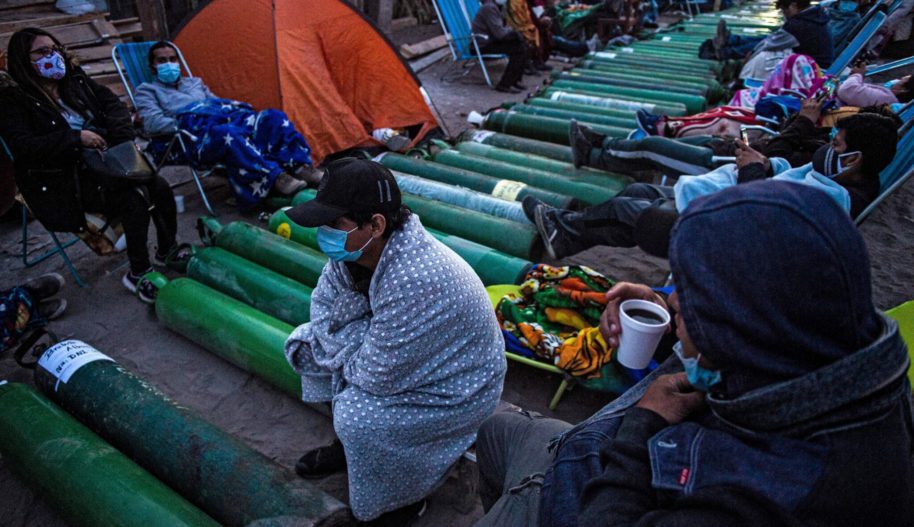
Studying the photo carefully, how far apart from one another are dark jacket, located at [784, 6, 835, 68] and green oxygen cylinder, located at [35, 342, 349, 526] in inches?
291

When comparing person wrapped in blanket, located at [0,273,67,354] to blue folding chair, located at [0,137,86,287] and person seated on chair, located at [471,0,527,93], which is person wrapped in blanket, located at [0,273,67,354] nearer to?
blue folding chair, located at [0,137,86,287]

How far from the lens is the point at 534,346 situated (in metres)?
2.93

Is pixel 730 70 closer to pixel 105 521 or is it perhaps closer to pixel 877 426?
pixel 877 426

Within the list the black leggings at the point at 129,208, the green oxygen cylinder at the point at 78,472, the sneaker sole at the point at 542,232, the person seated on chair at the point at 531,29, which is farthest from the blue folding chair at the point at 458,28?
the green oxygen cylinder at the point at 78,472

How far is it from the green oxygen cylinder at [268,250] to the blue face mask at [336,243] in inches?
58.0

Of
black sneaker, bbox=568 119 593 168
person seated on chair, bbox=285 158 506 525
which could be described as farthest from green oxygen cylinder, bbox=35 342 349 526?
black sneaker, bbox=568 119 593 168

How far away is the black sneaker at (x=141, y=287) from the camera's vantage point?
3574 millimetres

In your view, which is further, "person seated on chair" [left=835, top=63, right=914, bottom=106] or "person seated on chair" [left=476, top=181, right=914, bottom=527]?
"person seated on chair" [left=835, top=63, right=914, bottom=106]

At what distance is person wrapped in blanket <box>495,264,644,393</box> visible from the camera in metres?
2.82

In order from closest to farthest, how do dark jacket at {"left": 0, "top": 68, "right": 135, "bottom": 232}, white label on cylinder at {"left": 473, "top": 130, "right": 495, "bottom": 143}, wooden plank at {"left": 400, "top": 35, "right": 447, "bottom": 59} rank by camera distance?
dark jacket at {"left": 0, "top": 68, "right": 135, "bottom": 232}, white label on cylinder at {"left": 473, "top": 130, "right": 495, "bottom": 143}, wooden plank at {"left": 400, "top": 35, "right": 447, "bottom": 59}

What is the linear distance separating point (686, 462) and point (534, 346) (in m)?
1.82

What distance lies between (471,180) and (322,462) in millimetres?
2997

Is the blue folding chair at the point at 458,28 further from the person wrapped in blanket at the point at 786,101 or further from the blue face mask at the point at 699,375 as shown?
the blue face mask at the point at 699,375

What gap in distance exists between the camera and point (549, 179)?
15.8ft
